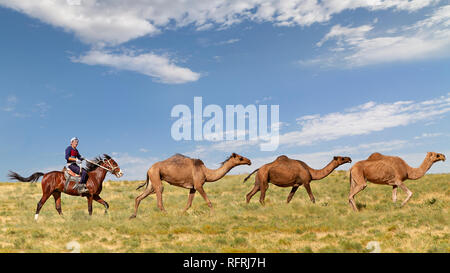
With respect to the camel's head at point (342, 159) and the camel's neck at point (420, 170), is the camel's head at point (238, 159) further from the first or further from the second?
the camel's neck at point (420, 170)

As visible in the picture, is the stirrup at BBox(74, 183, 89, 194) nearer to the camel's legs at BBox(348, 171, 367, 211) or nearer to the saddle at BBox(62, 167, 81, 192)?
the saddle at BBox(62, 167, 81, 192)

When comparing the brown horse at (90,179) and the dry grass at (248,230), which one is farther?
the brown horse at (90,179)

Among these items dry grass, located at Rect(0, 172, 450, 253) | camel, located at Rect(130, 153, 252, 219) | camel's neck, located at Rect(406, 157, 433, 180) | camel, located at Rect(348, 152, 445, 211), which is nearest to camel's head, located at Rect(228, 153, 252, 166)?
camel, located at Rect(130, 153, 252, 219)

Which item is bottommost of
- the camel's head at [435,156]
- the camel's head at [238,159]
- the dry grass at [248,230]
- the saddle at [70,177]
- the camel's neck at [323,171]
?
the dry grass at [248,230]

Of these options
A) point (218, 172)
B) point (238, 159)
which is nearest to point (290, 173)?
point (238, 159)

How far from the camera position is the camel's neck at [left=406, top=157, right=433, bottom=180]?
18.8 meters

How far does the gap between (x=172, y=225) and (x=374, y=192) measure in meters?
15.6

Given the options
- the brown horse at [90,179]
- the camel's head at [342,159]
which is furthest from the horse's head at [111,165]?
the camel's head at [342,159]

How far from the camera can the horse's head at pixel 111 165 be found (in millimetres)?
18188

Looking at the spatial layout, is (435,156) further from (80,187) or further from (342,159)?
(80,187)

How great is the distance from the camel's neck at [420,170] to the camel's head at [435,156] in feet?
0.54

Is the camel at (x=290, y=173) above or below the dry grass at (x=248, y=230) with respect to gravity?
above

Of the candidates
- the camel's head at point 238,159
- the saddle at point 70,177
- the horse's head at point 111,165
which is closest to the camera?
the camel's head at point 238,159
